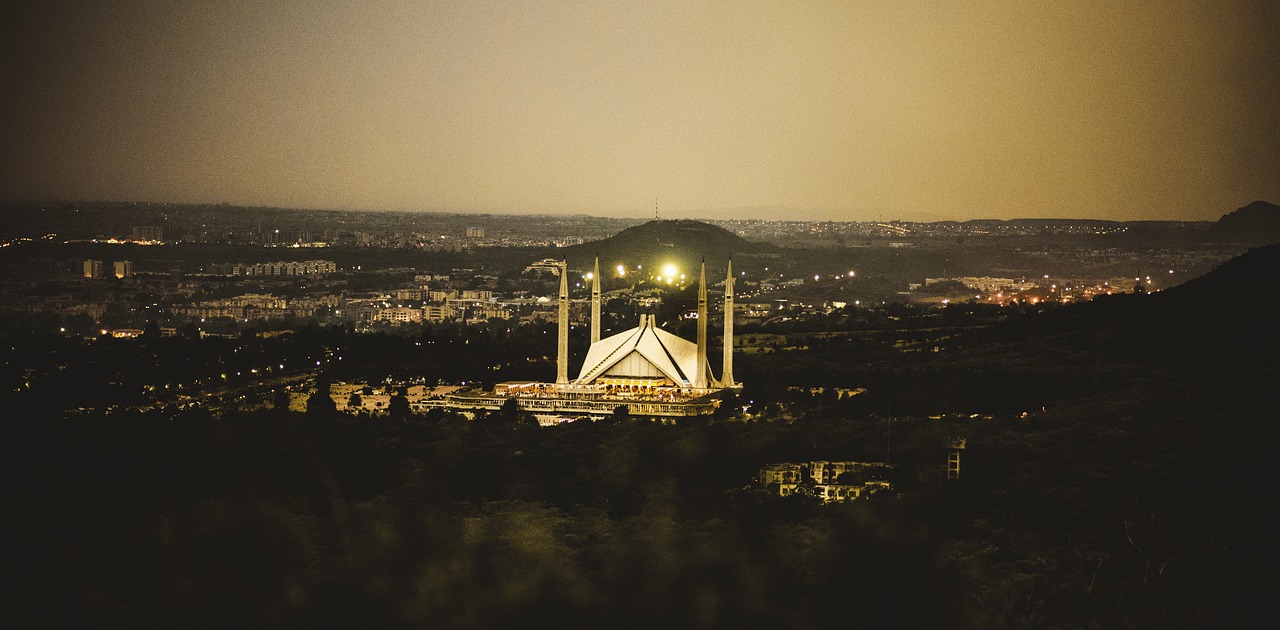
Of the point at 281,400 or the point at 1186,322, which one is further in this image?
the point at 1186,322

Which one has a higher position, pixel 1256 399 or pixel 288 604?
pixel 1256 399

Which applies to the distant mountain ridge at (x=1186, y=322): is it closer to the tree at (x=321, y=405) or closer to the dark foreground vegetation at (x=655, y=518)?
the dark foreground vegetation at (x=655, y=518)

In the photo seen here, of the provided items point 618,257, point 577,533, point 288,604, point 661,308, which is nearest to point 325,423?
point 577,533

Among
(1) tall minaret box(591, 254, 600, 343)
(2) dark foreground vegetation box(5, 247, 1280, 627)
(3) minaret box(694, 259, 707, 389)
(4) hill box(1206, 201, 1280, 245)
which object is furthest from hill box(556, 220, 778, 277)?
(2) dark foreground vegetation box(5, 247, 1280, 627)

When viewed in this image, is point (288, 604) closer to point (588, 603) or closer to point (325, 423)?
point (588, 603)

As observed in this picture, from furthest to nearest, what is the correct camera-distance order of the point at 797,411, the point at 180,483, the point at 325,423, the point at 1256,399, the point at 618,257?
the point at 618,257, the point at 797,411, the point at 325,423, the point at 1256,399, the point at 180,483

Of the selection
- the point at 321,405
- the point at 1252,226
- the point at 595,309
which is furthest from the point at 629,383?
the point at 1252,226

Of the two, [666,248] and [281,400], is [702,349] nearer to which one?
[281,400]
